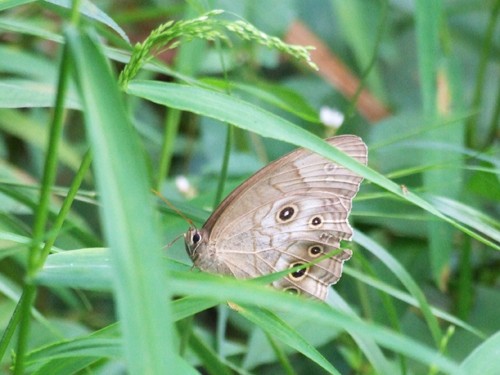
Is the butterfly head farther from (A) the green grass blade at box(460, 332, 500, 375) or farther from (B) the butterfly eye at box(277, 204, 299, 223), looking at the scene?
(A) the green grass blade at box(460, 332, 500, 375)

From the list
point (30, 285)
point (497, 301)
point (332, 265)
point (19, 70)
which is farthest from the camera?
point (19, 70)

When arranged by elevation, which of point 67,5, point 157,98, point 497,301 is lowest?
point 157,98

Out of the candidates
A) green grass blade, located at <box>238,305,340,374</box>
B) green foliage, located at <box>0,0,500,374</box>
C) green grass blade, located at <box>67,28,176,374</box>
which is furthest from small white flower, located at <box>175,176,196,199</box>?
green grass blade, located at <box>67,28,176,374</box>

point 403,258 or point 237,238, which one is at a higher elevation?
point 403,258

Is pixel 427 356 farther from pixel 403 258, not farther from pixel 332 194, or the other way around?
pixel 403 258

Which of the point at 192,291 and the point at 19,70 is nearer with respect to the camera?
the point at 192,291

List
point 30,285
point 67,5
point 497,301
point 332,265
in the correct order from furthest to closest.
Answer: point 497,301 → point 332,265 → point 67,5 → point 30,285

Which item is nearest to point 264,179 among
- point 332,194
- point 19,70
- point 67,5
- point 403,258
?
point 332,194
